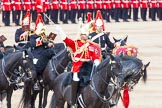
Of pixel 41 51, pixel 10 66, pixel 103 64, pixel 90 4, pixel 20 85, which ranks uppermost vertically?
pixel 103 64

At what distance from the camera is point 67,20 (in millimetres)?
38500

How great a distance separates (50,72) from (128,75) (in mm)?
4139

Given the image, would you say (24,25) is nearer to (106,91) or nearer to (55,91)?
(55,91)

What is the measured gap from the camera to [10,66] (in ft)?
63.3

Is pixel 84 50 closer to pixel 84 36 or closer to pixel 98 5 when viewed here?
pixel 84 36

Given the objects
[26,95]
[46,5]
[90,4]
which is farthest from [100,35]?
[90,4]

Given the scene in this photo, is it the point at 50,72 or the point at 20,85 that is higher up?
the point at 50,72

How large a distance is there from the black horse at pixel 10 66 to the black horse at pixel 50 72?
39 cm

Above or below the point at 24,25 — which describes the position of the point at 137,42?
below

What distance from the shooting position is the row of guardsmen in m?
36.9

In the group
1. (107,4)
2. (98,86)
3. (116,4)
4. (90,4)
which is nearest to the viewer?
(98,86)

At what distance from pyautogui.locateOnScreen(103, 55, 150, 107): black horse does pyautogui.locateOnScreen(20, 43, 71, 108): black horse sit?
9.50ft

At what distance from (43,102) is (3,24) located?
18535 millimetres

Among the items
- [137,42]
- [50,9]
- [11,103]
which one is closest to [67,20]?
[50,9]
